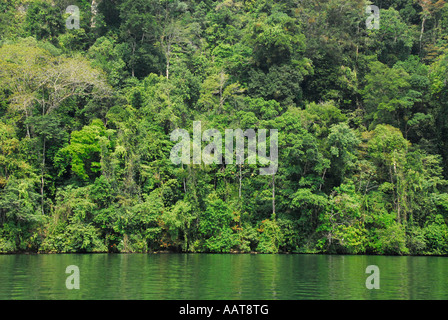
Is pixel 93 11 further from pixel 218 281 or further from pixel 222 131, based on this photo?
pixel 218 281

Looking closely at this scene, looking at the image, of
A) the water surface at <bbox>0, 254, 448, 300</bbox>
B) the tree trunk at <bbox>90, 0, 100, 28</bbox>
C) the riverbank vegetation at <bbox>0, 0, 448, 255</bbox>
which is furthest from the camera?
the tree trunk at <bbox>90, 0, 100, 28</bbox>

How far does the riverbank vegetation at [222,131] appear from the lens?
35.2 meters

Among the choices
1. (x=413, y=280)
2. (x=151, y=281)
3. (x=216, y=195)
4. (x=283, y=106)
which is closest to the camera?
(x=151, y=281)

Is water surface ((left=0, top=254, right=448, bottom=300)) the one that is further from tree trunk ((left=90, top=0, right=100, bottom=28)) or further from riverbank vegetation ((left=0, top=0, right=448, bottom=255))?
tree trunk ((left=90, top=0, right=100, bottom=28))

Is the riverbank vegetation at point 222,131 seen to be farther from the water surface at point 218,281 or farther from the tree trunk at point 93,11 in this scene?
the water surface at point 218,281

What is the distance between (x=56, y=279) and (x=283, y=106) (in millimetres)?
29059

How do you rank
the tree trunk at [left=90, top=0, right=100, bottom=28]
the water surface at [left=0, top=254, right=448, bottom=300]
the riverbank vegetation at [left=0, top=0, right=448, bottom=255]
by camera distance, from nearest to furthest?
the water surface at [left=0, top=254, right=448, bottom=300] → the riverbank vegetation at [left=0, top=0, right=448, bottom=255] → the tree trunk at [left=90, top=0, right=100, bottom=28]

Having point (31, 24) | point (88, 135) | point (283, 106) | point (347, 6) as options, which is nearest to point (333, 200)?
point (283, 106)

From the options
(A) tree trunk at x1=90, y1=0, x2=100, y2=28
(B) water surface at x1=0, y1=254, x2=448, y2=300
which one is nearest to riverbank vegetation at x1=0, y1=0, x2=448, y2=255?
(A) tree trunk at x1=90, y1=0, x2=100, y2=28

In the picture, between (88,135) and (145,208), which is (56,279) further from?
(88,135)

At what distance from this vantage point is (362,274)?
21.6 metres

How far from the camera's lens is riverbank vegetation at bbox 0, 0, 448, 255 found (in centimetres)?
3522

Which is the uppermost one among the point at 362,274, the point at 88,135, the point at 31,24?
the point at 31,24

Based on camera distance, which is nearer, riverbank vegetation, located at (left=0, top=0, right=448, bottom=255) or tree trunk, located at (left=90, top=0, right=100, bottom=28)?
riverbank vegetation, located at (left=0, top=0, right=448, bottom=255)
